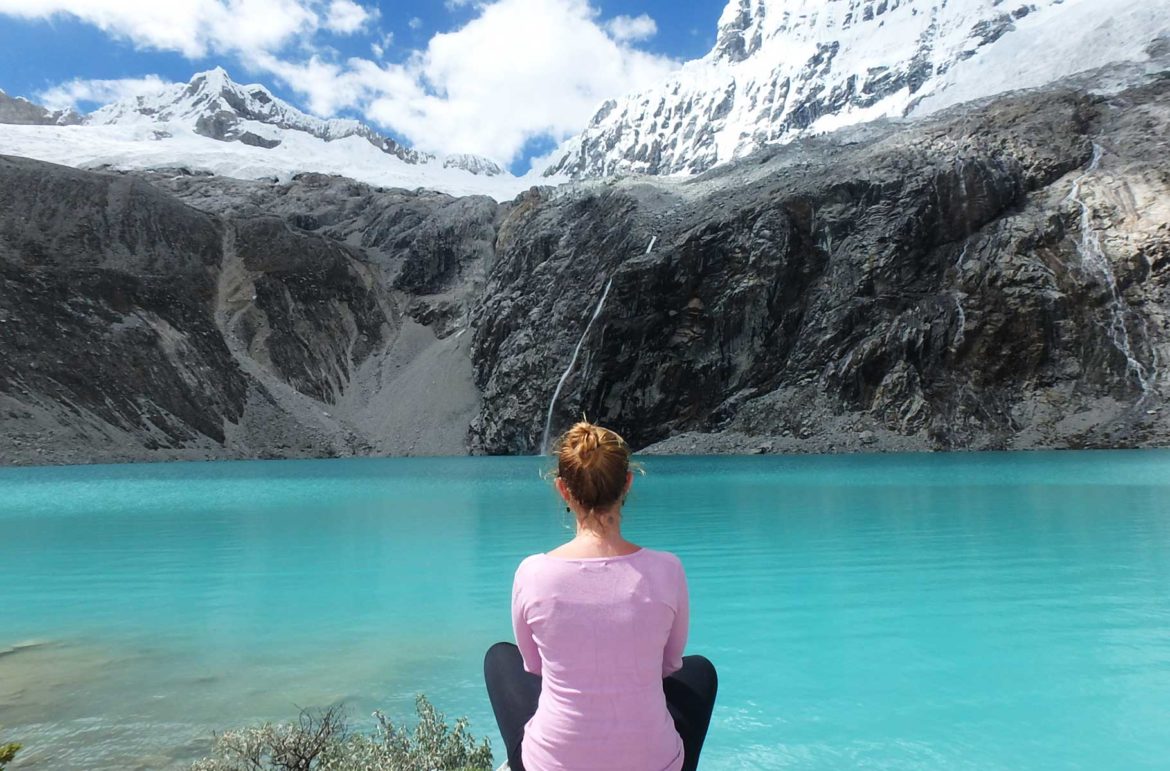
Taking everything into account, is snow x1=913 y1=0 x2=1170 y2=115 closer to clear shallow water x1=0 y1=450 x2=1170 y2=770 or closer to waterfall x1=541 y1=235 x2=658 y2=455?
waterfall x1=541 y1=235 x2=658 y2=455

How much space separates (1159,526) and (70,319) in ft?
217

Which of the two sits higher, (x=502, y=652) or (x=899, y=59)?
(x=899, y=59)

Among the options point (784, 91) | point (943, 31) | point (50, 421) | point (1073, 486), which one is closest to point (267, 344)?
point (50, 421)

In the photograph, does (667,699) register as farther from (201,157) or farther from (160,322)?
(201,157)

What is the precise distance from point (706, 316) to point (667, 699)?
197ft

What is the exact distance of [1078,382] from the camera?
2056 inches

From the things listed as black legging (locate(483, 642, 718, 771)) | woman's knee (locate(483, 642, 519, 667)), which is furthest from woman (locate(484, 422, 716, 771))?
woman's knee (locate(483, 642, 519, 667))

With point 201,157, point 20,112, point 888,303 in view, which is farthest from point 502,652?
point 20,112

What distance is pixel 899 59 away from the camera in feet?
488

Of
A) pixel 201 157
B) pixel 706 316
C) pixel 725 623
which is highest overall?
pixel 201 157

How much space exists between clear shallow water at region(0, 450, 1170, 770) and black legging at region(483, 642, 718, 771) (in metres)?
0.90

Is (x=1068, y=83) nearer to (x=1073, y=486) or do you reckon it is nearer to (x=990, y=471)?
(x=990, y=471)

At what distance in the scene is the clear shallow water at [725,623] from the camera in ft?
21.9

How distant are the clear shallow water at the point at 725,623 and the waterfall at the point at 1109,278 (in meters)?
31.4
